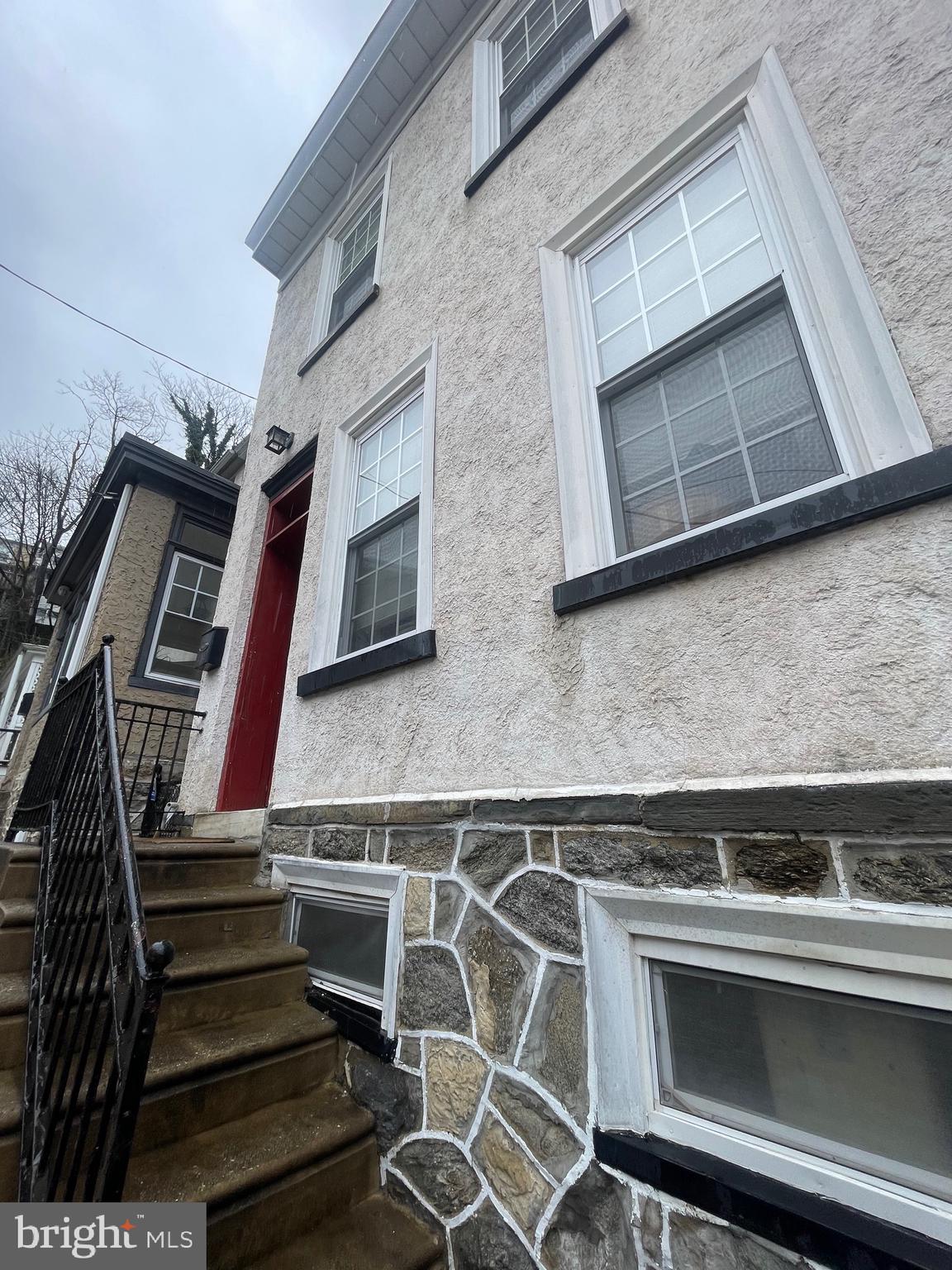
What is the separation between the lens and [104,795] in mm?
2035

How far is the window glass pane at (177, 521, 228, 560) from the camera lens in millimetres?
6727

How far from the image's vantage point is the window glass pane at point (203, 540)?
673 centimetres

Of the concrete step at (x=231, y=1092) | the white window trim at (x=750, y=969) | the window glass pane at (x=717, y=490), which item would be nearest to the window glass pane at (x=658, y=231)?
the window glass pane at (x=717, y=490)

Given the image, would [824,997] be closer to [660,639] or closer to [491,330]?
[660,639]

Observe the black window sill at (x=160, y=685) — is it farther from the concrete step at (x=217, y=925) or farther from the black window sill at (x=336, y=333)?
the concrete step at (x=217, y=925)

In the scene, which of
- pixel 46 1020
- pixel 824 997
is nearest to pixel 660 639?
pixel 824 997

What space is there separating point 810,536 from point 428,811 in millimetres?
1696

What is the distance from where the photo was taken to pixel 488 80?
158 inches

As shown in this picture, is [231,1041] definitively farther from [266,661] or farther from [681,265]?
[681,265]

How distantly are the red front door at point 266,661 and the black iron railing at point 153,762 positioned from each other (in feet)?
1.27

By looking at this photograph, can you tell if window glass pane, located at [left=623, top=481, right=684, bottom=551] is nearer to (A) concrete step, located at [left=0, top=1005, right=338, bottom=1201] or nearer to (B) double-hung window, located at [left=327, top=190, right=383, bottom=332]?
(A) concrete step, located at [left=0, top=1005, right=338, bottom=1201]

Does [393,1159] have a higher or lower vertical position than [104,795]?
lower

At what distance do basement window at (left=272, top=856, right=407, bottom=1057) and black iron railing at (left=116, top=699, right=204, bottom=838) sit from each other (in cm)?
142

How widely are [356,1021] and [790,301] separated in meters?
3.25
